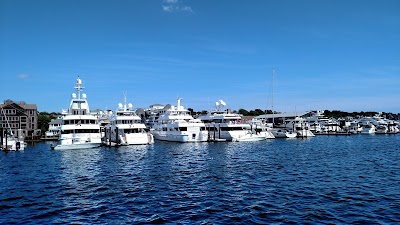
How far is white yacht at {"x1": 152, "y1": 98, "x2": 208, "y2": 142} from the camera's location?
83.5 metres

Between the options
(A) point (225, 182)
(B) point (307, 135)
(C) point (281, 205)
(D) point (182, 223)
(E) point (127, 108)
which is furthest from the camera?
(B) point (307, 135)

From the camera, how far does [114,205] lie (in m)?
21.5

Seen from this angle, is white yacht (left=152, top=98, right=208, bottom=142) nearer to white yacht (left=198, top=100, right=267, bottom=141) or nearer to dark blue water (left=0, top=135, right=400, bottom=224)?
white yacht (left=198, top=100, right=267, bottom=141)

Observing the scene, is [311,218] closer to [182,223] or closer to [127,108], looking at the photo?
[182,223]

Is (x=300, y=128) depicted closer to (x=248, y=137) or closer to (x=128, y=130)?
(x=248, y=137)

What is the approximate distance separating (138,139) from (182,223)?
56.4 meters

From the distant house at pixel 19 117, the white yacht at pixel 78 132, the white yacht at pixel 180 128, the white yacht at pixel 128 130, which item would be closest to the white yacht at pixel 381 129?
the white yacht at pixel 180 128

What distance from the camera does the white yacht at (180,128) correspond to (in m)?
83.5

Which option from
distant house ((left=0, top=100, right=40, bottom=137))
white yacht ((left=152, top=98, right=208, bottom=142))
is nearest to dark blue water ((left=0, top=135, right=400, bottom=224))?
white yacht ((left=152, top=98, right=208, bottom=142))

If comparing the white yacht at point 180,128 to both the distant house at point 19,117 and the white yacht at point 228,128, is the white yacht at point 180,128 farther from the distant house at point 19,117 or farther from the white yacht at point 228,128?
the distant house at point 19,117

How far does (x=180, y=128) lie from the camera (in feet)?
279

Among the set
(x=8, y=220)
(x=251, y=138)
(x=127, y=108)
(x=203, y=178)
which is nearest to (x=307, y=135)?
(x=251, y=138)

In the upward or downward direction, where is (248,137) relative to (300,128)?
downward

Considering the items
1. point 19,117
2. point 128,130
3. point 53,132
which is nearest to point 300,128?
point 128,130
